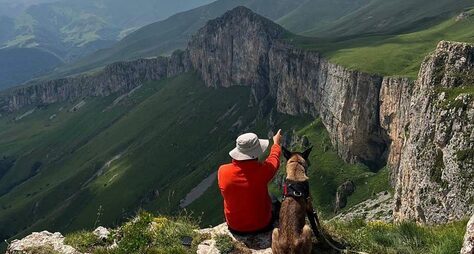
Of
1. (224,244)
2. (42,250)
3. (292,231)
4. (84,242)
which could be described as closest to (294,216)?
(292,231)

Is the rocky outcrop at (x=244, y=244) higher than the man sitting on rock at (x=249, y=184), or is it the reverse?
the man sitting on rock at (x=249, y=184)

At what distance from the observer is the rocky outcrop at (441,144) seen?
194ft

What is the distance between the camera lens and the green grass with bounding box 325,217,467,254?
1535 cm

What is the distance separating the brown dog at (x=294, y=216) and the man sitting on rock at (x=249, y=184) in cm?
150

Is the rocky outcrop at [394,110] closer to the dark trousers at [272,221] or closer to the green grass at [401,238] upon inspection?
the green grass at [401,238]

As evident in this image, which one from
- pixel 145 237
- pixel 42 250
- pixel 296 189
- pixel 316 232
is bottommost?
pixel 42 250

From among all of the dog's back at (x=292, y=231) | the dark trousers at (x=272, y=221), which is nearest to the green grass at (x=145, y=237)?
the dark trousers at (x=272, y=221)

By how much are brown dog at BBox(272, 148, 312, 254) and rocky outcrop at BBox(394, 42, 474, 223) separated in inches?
1741

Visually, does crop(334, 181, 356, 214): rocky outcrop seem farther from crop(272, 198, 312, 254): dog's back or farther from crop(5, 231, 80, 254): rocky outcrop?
crop(272, 198, 312, 254): dog's back

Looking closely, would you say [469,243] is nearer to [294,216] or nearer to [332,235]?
[294,216]

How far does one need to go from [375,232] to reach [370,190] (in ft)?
535

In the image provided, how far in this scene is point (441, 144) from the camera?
64.9 m

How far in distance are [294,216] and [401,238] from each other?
189 inches

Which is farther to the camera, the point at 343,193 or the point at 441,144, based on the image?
the point at 343,193
